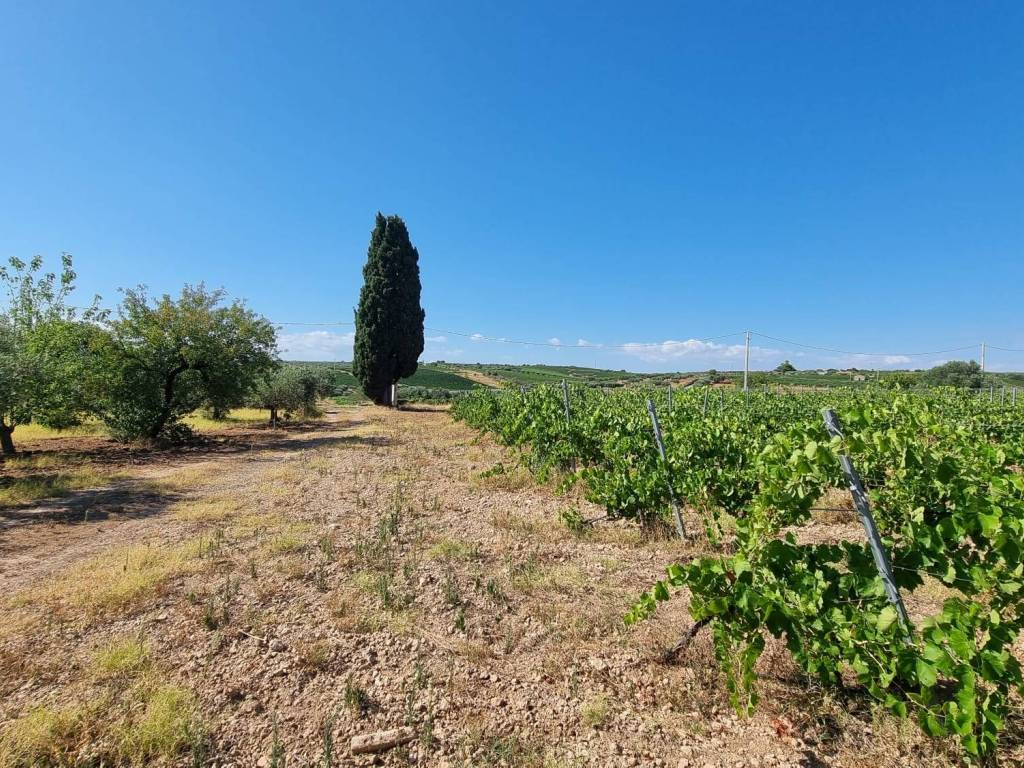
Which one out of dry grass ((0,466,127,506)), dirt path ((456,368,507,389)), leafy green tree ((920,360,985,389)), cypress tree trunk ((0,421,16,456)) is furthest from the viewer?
dirt path ((456,368,507,389))

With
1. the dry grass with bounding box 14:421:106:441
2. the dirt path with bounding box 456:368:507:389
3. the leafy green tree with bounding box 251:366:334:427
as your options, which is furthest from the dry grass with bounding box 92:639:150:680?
the dirt path with bounding box 456:368:507:389

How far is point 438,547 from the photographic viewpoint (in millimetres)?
4547

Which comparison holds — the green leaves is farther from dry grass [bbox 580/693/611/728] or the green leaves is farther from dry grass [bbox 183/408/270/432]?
dry grass [bbox 183/408/270/432]

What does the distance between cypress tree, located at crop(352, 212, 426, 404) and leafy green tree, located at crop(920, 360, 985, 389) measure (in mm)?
38586

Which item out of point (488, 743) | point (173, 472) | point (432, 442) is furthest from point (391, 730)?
point (432, 442)

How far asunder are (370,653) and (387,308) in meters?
20.3

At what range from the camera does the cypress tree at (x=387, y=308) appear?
71.7 feet

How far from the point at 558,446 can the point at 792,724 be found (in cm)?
498

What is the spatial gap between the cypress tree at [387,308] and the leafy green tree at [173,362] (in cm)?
912

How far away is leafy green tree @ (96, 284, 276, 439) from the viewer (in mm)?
10797

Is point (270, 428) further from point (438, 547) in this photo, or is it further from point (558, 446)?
point (438, 547)

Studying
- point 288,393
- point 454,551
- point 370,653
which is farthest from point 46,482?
point 288,393

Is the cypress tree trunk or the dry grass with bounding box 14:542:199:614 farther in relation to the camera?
the cypress tree trunk

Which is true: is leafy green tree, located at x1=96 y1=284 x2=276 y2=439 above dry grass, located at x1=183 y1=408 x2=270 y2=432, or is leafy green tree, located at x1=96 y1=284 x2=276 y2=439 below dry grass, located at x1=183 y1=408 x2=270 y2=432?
above
